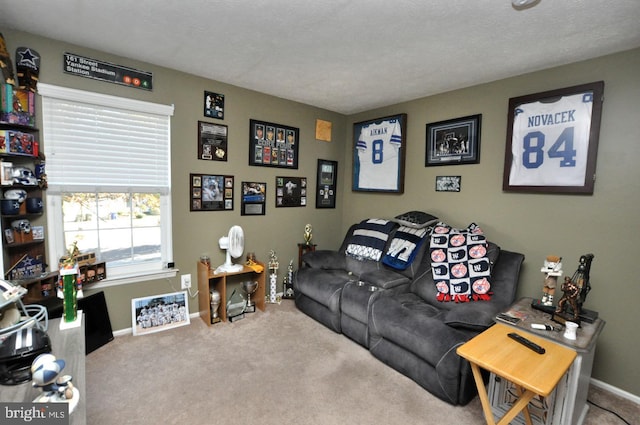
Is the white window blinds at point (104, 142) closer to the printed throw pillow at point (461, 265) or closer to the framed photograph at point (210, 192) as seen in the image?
the framed photograph at point (210, 192)

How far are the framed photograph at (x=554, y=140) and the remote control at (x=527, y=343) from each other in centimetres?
134

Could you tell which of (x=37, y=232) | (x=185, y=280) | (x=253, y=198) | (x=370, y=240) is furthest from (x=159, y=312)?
(x=370, y=240)

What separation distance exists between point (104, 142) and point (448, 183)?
3.20 meters

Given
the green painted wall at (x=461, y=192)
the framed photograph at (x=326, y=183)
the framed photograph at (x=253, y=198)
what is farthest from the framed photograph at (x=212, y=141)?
the framed photograph at (x=326, y=183)

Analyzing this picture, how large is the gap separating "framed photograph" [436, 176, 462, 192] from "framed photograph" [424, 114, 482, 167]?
15 centimetres

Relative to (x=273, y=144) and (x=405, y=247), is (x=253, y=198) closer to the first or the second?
(x=273, y=144)

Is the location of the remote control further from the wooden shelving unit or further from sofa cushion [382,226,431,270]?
the wooden shelving unit

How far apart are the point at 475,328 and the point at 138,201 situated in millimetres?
2937

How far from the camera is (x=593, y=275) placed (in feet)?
7.33

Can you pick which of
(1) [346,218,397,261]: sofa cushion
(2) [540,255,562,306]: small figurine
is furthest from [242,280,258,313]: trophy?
(2) [540,255,562,306]: small figurine

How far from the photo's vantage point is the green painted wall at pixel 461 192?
6.93ft

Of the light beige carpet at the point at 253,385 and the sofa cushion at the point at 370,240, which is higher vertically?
the sofa cushion at the point at 370,240

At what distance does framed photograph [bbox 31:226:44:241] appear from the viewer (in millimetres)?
2207

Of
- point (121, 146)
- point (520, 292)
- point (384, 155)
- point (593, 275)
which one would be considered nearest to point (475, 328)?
point (520, 292)
